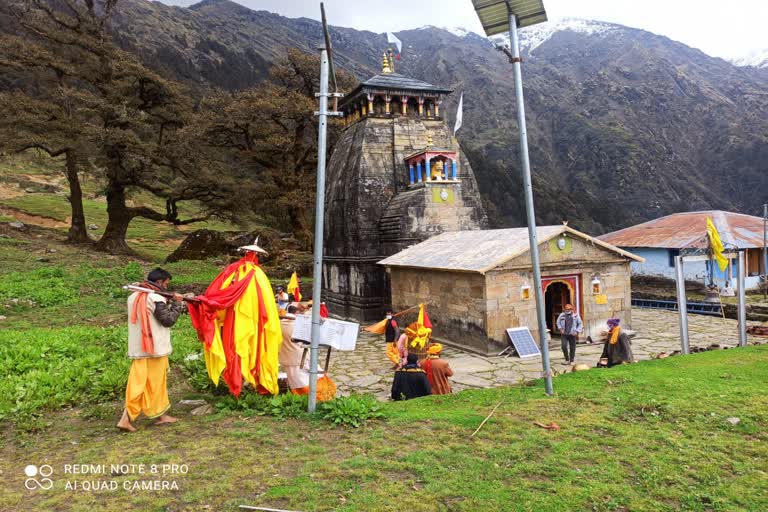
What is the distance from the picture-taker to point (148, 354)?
562cm

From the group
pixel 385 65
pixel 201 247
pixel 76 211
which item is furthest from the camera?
pixel 201 247

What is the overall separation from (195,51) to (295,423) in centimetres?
7569

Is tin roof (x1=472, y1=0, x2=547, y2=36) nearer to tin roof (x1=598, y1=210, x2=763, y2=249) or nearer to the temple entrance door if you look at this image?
the temple entrance door

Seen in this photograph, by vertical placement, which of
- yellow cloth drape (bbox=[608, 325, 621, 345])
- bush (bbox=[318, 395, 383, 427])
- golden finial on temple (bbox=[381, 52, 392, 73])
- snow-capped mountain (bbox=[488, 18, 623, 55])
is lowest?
bush (bbox=[318, 395, 383, 427])

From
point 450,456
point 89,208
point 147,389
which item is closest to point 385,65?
point 147,389

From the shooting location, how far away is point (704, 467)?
461cm

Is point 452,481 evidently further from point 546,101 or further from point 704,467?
point 546,101

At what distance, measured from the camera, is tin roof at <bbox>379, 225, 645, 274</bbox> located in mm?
12062

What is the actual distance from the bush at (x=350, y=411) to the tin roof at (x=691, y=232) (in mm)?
19640

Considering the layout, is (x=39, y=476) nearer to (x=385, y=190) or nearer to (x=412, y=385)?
(x=412, y=385)

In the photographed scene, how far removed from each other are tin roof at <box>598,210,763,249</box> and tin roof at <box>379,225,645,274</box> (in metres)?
9.85

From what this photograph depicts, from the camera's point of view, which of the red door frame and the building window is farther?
the building window

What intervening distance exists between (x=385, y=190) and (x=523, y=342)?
28.9ft

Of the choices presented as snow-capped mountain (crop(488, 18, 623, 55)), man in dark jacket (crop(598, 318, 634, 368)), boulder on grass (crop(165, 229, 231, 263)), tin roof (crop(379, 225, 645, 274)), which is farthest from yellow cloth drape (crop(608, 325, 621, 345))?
snow-capped mountain (crop(488, 18, 623, 55))
